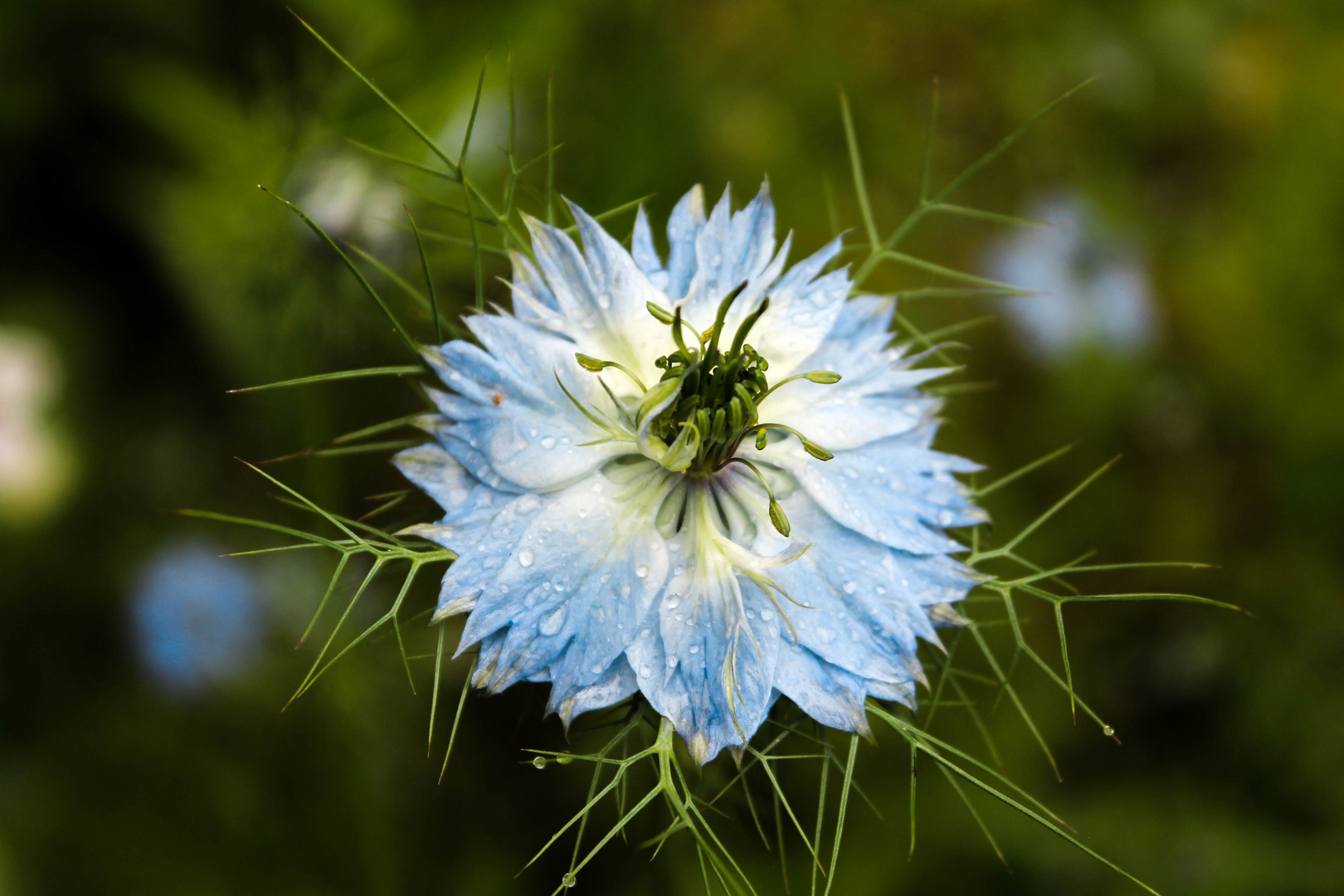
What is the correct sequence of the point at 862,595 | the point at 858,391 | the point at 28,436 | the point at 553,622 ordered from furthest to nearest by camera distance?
the point at 28,436, the point at 858,391, the point at 862,595, the point at 553,622

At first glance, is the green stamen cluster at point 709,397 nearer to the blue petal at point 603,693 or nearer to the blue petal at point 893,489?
the blue petal at point 893,489

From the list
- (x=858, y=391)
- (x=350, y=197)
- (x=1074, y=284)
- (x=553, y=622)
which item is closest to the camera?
(x=553, y=622)

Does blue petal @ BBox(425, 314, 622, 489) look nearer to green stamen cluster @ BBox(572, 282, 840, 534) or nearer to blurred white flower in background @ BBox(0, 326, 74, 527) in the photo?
green stamen cluster @ BBox(572, 282, 840, 534)

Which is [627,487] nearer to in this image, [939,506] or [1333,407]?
[939,506]

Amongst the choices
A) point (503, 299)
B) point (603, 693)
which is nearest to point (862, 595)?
point (603, 693)

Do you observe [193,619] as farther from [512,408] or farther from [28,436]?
[512,408]
